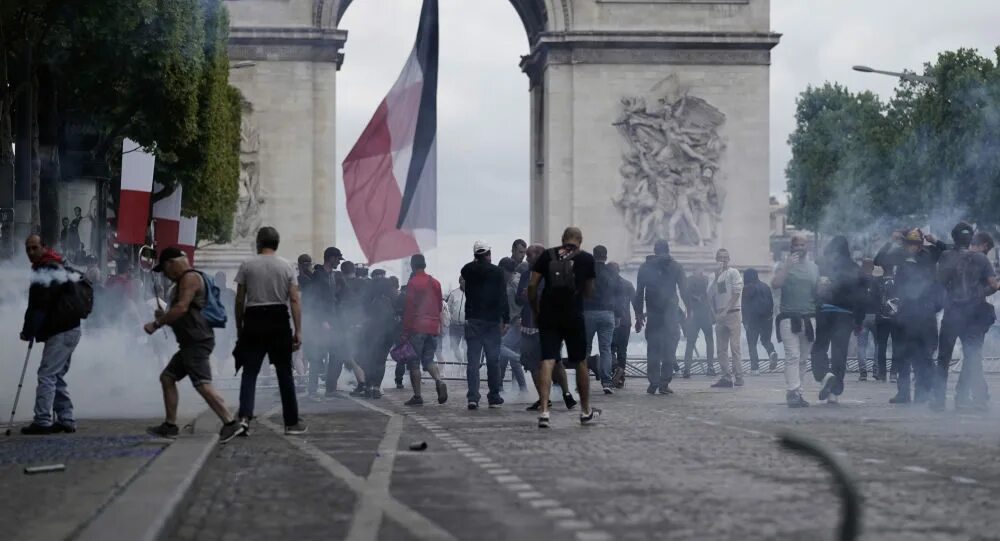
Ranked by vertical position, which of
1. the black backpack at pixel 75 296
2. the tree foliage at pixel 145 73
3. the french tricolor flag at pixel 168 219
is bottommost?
the black backpack at pixel 75 296

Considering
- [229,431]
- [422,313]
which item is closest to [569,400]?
[422,313]

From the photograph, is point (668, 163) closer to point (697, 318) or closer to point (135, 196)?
point (697, 318)

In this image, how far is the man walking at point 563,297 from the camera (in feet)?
56.6

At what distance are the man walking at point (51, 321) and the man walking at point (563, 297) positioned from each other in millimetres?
3931

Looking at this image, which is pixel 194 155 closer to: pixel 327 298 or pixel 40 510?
pixel 327 298

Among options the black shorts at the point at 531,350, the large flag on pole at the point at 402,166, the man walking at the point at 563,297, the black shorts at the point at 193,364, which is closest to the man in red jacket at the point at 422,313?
the large flag on pole at the point at 402,166

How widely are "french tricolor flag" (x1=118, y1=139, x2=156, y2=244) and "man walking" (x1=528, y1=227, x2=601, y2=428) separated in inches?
539

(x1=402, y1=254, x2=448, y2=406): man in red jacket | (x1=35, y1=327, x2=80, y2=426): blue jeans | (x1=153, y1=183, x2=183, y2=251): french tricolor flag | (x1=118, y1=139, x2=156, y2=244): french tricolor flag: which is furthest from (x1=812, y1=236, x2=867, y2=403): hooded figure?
(x1=153, y1=183, x2=183, y2=251): french tricolor flag

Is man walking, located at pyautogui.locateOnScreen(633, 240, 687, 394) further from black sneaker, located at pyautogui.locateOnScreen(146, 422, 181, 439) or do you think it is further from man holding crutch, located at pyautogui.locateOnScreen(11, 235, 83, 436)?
black sneaker, located at pyautogui.locateOnScreen(146, 422, 181, 439)

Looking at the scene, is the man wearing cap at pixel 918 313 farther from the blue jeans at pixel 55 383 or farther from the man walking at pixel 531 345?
the blue jeans at pixel 55 383

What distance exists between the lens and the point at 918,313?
1961cm

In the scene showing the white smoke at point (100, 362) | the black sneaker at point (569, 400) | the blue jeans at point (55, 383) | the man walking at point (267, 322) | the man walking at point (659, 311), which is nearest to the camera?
the man walking at point (267, 322)

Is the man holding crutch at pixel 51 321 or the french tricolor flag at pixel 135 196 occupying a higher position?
the french tricolor flag at pixel 135 196

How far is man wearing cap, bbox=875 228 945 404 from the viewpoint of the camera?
1959 cm
